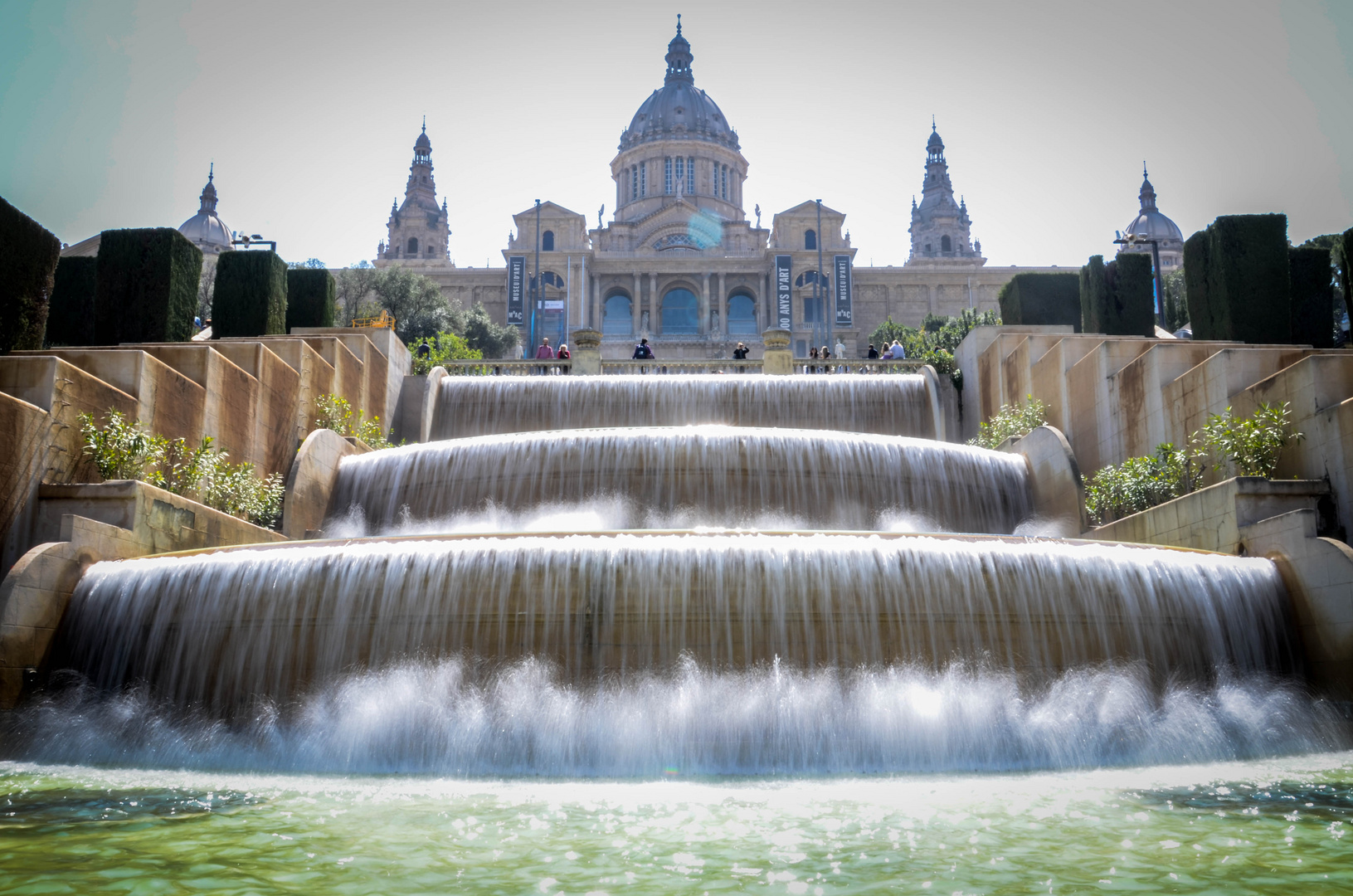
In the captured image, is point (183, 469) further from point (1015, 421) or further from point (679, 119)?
point (679, 119)

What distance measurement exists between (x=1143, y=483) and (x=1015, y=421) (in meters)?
4.57

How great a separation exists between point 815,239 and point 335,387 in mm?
68985

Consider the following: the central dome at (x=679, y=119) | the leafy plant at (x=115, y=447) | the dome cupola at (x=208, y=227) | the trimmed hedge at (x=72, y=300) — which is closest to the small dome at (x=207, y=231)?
the dome cupola at (x=208, y=227)

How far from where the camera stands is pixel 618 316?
3132 inches

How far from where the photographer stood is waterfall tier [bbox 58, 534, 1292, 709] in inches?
289

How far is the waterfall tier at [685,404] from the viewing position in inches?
693

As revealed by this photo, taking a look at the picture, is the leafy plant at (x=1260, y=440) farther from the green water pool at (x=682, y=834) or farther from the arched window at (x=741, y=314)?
the arched window at (x=741, y=314)

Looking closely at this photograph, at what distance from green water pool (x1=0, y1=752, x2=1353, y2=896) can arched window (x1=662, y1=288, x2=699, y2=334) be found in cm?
7298

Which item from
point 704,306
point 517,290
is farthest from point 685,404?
point 704,306

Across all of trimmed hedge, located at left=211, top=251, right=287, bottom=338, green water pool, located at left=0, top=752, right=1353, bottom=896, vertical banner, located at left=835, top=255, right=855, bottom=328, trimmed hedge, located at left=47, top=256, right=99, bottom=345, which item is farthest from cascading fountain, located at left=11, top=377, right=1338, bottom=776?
vertical banner, located at left=835, top=255, right=855, bottom=328

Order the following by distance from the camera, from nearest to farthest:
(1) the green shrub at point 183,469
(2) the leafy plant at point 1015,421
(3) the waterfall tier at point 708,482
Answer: (1) the green shrub at point 183,469, (3) the waterfall tier at point 708,482, (2) the leafy plant at point 1015,421

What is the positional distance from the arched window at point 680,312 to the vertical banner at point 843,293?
1126cm

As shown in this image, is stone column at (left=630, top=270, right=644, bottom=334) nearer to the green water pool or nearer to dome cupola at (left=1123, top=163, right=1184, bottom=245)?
dome cupola at (left=1123, top=163, right=1184, bottom=245)

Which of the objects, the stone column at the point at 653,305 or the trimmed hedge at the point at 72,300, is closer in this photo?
the trimmed hedge at the point at 72,300
